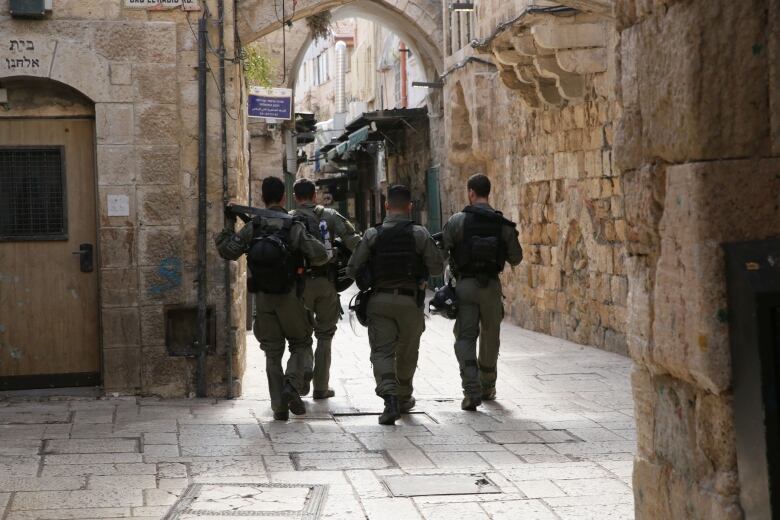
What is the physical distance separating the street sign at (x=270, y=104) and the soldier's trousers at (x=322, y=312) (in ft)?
19.7

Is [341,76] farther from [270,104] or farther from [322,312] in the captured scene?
[322,312]

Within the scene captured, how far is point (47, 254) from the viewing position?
8.70m

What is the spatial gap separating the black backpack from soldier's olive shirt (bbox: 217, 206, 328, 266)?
34 millimetres

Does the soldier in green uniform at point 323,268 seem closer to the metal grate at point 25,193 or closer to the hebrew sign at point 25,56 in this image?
the metal grate at point 25,193

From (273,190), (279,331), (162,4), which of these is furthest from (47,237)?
(279,331)

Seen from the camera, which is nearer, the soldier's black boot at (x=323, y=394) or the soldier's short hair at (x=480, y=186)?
the soldier's short hair at (x=480, y=186)

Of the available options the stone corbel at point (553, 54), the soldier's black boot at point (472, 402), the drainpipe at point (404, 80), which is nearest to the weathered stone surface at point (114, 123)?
the soldier's black boot at point (472, 402)

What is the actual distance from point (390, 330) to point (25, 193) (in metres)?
2.95

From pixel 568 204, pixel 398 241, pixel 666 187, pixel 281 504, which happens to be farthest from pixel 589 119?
pixel 666 187

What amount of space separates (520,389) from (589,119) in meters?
3.99

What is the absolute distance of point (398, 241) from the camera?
25.7 ft

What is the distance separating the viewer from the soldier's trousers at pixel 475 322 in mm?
8266

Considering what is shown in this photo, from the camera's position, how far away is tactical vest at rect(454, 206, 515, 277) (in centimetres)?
822

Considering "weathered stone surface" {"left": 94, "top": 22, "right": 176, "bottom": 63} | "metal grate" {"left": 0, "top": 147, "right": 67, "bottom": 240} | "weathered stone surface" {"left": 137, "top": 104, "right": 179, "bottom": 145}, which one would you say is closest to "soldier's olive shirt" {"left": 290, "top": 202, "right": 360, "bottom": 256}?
"weathered stone surface" {"left": 137, "top": 104, "right": 179, "bottom": 145}
